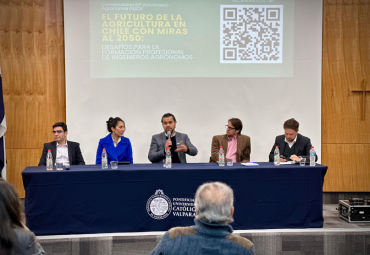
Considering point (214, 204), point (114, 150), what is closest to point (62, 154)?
point (114, 150)

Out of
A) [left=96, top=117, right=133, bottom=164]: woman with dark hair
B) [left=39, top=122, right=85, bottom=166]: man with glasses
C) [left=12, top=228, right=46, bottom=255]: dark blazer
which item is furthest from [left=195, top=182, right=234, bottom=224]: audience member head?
[left=39, top=122, right=85, bottom=166]: man with glasses

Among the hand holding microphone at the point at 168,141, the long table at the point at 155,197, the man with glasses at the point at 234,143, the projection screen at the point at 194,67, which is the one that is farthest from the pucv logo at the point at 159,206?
the projection screen at the point at 194,67

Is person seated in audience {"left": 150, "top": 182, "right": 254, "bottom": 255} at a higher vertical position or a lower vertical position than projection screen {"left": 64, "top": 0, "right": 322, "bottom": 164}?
lower

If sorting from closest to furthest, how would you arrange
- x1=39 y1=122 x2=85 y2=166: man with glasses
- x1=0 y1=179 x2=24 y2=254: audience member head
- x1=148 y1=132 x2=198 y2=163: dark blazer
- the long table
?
x1=0 y1=179 x2=24 y2=254: audience member head
the long table
x1=39 y1=122 x2=85 y2=166: man with glasses
x1=148 y1=132 x2=198 y2=163: dark blazer

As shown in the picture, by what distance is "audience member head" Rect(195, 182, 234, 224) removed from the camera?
58.6 inches

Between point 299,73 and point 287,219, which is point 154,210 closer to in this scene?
point 287,219

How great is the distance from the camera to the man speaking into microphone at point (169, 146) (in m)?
3.95

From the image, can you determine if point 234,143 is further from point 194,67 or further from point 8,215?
point 8,215

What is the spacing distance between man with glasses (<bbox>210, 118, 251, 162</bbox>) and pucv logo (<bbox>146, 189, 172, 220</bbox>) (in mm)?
1034

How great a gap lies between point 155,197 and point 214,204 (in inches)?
76.7

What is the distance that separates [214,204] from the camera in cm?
150

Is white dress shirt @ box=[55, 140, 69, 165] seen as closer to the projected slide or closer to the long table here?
the long table

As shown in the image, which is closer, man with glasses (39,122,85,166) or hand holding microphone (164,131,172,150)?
hand holding microphone (164,131,172,150)

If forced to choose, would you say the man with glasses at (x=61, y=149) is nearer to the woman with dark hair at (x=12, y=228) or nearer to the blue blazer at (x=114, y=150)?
the blue blazer at (x=114, y=150)
